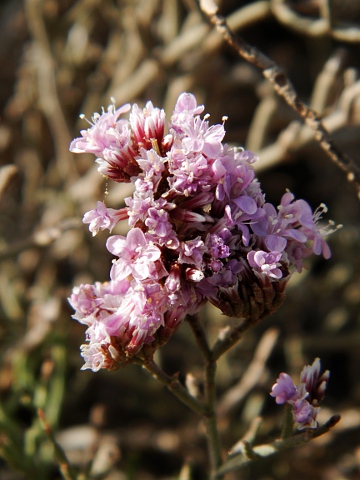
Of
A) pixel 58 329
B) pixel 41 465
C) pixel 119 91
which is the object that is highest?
pixel 119 91

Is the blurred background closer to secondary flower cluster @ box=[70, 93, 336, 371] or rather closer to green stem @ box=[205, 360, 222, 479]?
green stem @ box=[205, 360, 222, 479]

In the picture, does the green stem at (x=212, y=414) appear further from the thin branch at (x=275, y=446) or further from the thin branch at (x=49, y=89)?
the thin branch at (x=49, y=89)

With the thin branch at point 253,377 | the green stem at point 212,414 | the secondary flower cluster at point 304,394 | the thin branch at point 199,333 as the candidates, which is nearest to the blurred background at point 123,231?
the thin branch at point 253,377

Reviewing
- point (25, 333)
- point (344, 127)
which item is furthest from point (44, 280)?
point (344, 127)

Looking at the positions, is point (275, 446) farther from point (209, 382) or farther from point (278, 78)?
point (278, 78)

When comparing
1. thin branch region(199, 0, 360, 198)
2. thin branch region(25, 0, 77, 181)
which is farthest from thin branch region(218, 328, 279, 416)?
thin branch region(25, 0, 77, 181)

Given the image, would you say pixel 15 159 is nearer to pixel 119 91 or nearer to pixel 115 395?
pixel 119 91
